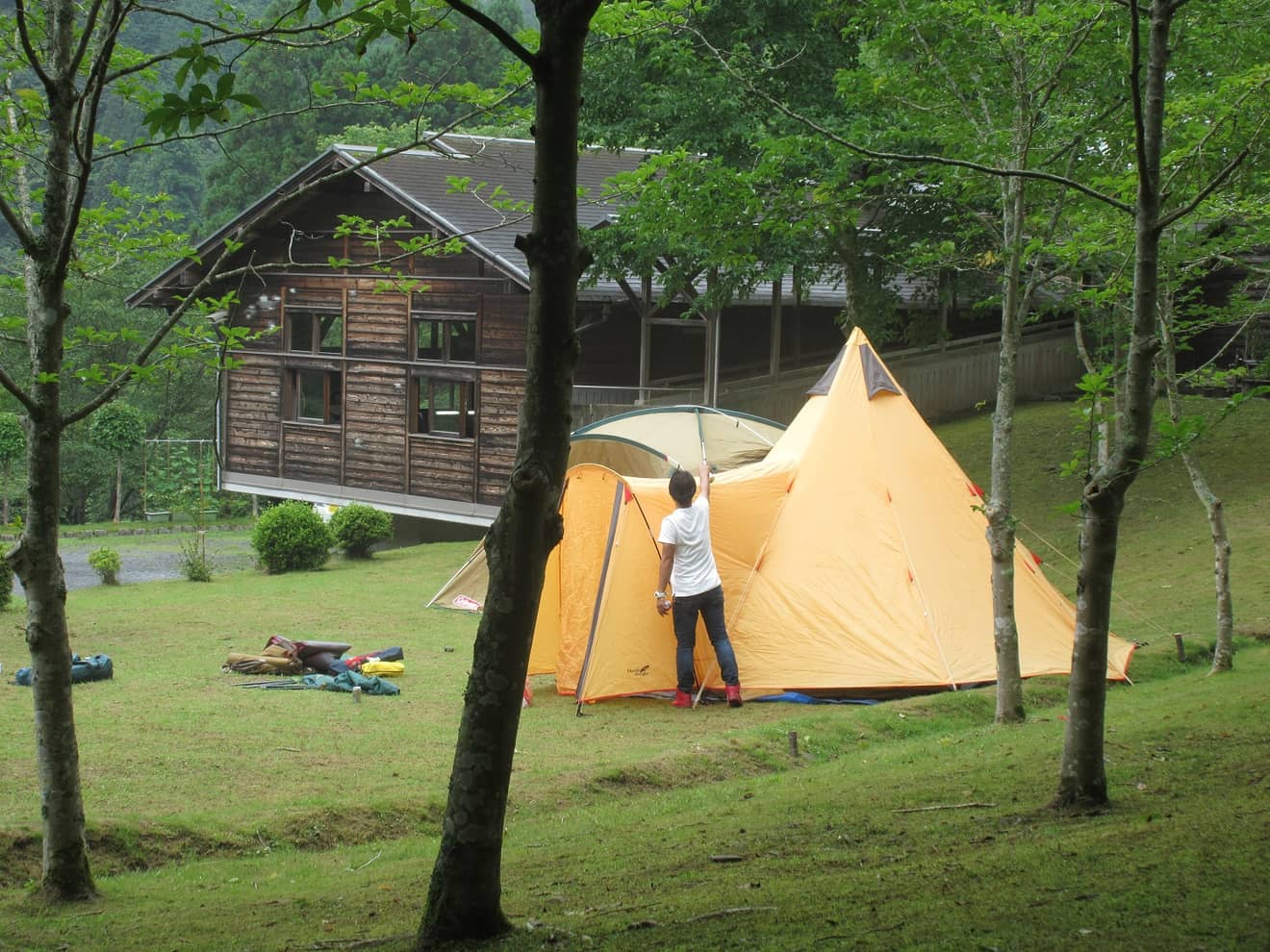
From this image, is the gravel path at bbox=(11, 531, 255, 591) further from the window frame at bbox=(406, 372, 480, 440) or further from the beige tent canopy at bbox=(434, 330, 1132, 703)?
the beige tent canopy at bbox=(434, 330, 1132, 703)

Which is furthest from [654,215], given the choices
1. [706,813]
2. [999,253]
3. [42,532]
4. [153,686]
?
[153,686]

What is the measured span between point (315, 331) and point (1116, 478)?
2271cm

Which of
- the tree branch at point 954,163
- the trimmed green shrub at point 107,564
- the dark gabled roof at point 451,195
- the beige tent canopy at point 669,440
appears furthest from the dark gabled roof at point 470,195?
the tree branch at point 954,163

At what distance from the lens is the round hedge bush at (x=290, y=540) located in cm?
2088

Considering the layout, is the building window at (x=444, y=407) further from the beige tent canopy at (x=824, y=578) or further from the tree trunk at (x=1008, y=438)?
the tree trunk at (x=1008, y=438)

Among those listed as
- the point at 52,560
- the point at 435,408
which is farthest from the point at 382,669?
the point at 435,408

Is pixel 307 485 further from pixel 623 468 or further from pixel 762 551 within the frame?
pixel 762 551

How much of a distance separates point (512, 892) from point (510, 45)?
307 centimetres

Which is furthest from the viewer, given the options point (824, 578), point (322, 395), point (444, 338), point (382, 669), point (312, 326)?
point (322, 395)

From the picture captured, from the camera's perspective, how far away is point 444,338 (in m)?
23.8

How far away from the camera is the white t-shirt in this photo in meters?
9.82

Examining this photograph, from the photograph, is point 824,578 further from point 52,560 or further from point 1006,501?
point 52,560

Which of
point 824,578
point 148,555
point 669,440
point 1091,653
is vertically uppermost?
point 669,440

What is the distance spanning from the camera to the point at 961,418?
86.2ft
